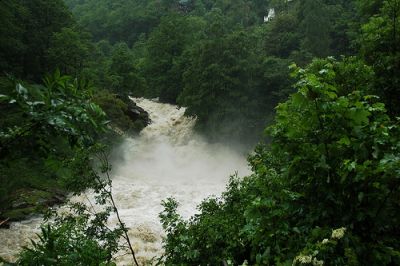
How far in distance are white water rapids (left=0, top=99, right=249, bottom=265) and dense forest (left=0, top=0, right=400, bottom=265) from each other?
1.14 meters

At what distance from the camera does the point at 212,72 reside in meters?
25.4

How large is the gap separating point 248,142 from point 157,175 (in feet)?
23.0

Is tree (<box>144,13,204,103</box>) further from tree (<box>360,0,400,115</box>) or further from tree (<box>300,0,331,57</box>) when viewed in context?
tree (<box>360,0,400,115</box>)

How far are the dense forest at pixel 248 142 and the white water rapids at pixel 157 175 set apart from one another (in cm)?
114

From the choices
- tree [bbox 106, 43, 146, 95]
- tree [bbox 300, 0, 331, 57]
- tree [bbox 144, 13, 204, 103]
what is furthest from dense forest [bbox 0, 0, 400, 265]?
tree [bbox 144, 13, 204, 103]

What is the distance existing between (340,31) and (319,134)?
93.8ft

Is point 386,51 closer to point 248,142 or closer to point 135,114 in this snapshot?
point 248,142

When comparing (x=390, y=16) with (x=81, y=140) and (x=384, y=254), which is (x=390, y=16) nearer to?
(x=384, y=254)

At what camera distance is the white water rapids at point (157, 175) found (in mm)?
12648

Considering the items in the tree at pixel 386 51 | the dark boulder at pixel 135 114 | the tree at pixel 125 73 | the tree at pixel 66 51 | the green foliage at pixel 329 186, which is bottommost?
the green foliage at pixel 329 186

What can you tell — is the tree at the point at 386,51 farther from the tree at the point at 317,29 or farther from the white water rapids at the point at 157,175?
the tree at the point at 317,29

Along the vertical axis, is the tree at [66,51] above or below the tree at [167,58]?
below

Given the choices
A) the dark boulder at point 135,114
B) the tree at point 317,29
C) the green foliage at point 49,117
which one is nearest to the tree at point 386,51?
the green foliage at point 49,117

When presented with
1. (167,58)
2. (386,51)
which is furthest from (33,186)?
(167,58)
